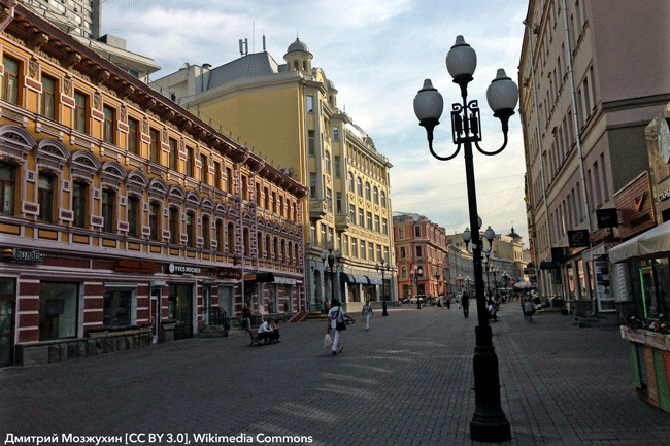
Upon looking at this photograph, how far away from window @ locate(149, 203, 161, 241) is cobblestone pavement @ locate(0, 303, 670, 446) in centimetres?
861

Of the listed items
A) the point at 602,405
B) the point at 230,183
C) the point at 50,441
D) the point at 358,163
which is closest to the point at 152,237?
the point at 230,183

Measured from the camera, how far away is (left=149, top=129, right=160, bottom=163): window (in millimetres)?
25513

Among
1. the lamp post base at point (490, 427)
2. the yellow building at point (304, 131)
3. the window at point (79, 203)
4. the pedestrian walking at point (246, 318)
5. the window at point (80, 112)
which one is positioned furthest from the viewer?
the yellow building at point (304, 131)

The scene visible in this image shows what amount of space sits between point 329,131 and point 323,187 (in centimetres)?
694

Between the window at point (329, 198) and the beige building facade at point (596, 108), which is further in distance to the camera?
the window at point (329, 198)

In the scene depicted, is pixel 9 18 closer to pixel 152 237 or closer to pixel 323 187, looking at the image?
pixel 152 237

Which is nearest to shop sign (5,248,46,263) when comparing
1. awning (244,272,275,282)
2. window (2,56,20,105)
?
window (2,56,20,105)

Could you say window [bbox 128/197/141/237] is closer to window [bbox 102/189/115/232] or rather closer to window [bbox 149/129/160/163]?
window [bbox 102/189/115/232]

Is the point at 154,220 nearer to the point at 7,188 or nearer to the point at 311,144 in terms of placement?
the point at 7,188

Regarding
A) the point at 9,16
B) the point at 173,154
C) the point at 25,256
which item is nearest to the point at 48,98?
the point at 9,16

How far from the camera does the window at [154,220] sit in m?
25.0

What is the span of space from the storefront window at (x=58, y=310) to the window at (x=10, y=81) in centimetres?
605

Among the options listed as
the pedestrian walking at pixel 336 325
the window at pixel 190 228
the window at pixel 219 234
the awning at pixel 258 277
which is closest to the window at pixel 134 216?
the window at pixel 190 228

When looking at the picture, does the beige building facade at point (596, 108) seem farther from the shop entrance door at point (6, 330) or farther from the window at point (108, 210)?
the shop entrance door at point (6, 330)
